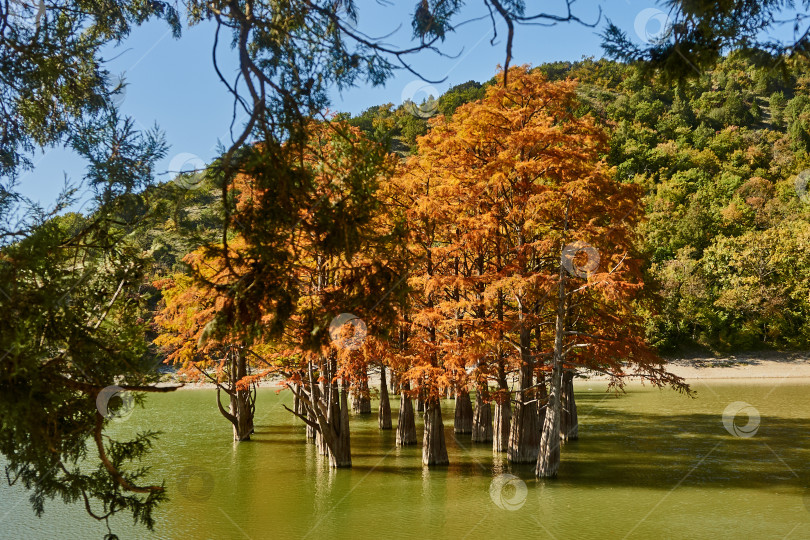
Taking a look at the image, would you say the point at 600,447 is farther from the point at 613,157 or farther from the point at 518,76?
the point at 613,157

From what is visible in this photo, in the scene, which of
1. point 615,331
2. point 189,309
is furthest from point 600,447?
point 189,309

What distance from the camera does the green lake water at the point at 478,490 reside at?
11.0m

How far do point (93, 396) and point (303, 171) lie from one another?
8.48ft

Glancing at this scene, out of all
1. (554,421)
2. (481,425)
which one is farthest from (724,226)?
(554,421)

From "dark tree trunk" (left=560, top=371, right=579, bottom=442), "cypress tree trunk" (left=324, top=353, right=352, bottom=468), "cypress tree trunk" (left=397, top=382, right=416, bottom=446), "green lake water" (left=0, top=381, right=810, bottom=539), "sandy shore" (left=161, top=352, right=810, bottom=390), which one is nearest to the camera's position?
"green lake water" (left=0, top=381, right=810, bottom=539)
